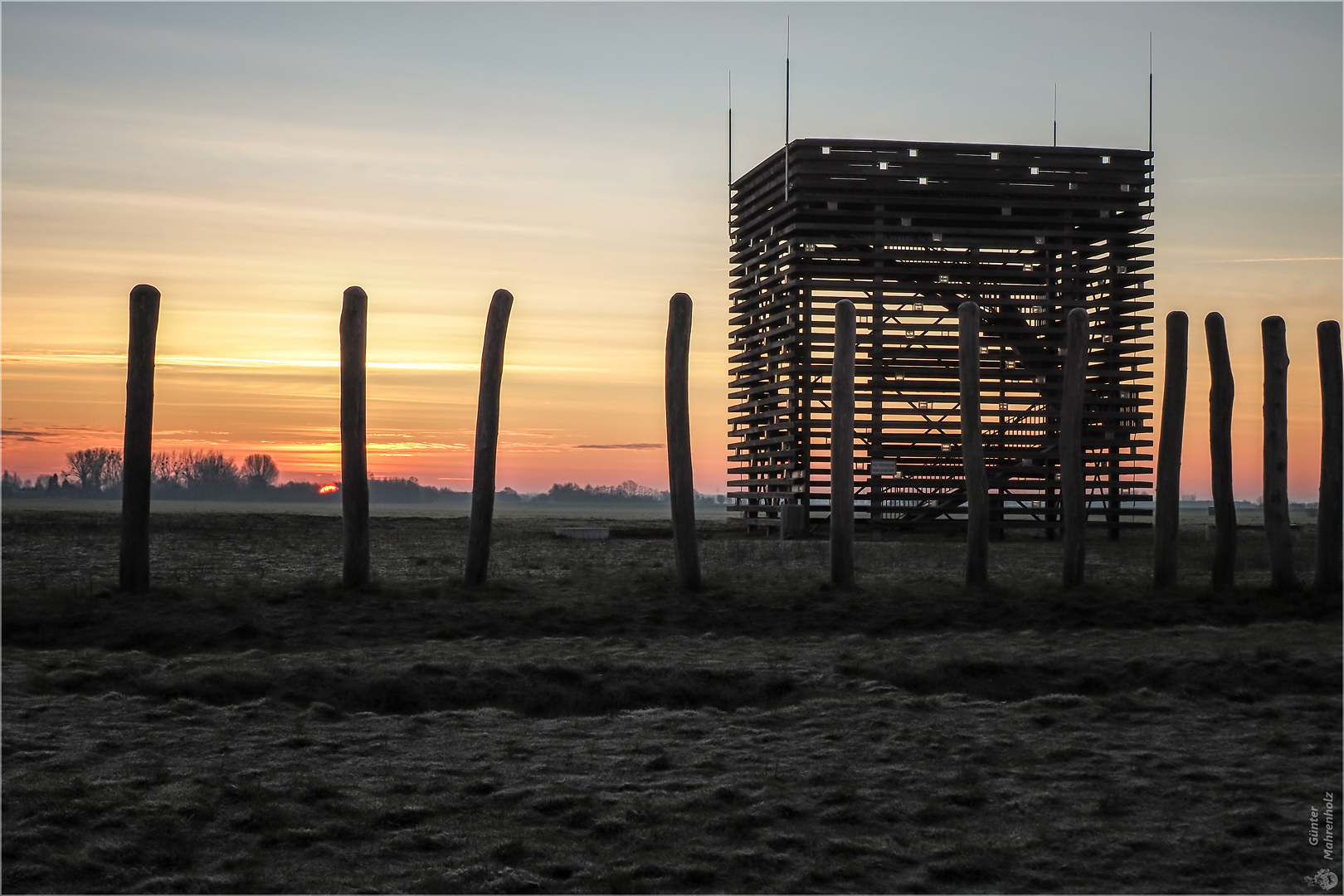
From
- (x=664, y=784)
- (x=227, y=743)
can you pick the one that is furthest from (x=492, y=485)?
(x=664, y=784)

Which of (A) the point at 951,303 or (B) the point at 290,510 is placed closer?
(A) the point at 951,303

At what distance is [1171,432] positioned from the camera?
53.7ft

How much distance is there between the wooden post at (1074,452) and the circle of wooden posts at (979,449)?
0.02 m

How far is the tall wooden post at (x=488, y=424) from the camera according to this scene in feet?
50.5

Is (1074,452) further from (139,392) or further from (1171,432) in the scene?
(139,392)

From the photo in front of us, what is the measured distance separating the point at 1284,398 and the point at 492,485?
35.2 feet

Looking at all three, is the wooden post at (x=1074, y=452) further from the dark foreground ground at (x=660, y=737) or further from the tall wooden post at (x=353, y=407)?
the tall wooden post at (x=353, y=407)

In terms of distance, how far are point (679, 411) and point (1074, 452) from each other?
5400 millimetres

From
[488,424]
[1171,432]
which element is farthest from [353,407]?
[1171,432]

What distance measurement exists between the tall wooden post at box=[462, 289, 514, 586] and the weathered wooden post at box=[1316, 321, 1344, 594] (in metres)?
10.9

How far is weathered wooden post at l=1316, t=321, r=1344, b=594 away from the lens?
16.2 meters

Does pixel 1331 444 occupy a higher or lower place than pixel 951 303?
lower

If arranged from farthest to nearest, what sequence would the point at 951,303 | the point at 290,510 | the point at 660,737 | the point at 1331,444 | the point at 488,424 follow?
the point at 290,510 < the point at 951,303 < the point at 1331,444 < the point at 488,424 < the point at 660,737

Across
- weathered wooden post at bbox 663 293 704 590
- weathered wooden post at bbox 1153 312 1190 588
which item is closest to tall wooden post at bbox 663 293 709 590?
weathered wooden post at bbox 663 293 704 590
